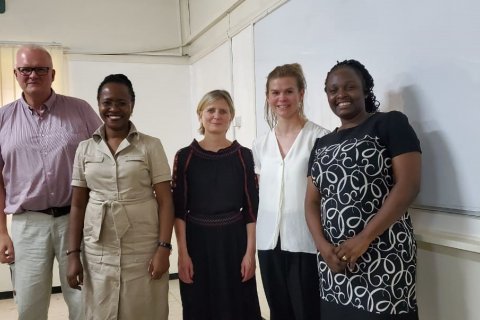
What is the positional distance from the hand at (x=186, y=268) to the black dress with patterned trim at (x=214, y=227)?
0.02m

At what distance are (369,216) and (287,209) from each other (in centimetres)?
40

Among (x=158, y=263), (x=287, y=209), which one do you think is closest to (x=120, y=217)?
(x=158, y=263)

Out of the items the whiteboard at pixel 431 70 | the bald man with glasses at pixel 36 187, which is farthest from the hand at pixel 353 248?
the bald man with glasses at pixel 36 187

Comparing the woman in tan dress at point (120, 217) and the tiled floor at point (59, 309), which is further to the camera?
the tiled floor at point (59, 309)

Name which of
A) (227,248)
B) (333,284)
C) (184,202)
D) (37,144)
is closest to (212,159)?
(184,202)

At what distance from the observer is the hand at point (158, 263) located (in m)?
1.79

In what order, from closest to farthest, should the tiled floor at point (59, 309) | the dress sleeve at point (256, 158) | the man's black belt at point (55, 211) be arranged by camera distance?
1. the dress sleeve at point (256, 158)
2. the man's black belt at point (55, 211)
3. the tiled floor at point (59, 309)

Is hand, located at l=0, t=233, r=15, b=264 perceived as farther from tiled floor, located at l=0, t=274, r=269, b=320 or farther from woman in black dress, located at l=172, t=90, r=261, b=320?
tiled floor, located at l=0, t=274, r=269, b=320

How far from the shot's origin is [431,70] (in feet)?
5.35

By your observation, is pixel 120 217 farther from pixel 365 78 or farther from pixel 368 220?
pixel 365 78

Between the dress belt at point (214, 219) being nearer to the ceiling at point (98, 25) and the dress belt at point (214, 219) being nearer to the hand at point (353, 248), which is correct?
the hand at point (353, 248)

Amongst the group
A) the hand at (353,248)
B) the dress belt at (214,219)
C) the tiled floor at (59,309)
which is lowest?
the tiled floor at (59,309)

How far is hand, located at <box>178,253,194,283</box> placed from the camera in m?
1.86

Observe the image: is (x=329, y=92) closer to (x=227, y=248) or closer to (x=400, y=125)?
(x=400, y=125)
